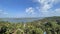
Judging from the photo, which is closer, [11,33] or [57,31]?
[11,33]

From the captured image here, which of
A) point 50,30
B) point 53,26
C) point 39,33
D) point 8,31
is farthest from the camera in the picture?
point 53,26

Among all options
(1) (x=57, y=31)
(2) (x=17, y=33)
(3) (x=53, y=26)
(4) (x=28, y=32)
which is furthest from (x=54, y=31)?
(2) (x=17, y=33)

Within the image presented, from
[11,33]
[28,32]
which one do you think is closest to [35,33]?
[28,32]

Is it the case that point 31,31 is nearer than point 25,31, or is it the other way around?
point 31,31

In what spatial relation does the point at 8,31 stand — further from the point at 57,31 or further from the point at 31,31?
the point at 57,31

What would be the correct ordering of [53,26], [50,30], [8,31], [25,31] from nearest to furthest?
[8,31], [25,31], [50,30], [53,26]

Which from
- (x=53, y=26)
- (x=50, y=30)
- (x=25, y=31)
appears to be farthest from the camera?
(x=53, y=26)

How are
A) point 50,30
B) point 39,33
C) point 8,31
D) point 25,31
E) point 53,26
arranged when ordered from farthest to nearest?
point 53,26 → point 50,30 → point 25,31 → point 8,31 → point 39,33

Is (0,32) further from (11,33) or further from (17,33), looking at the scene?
(17,33)

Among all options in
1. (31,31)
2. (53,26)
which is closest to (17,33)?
(31,31)
